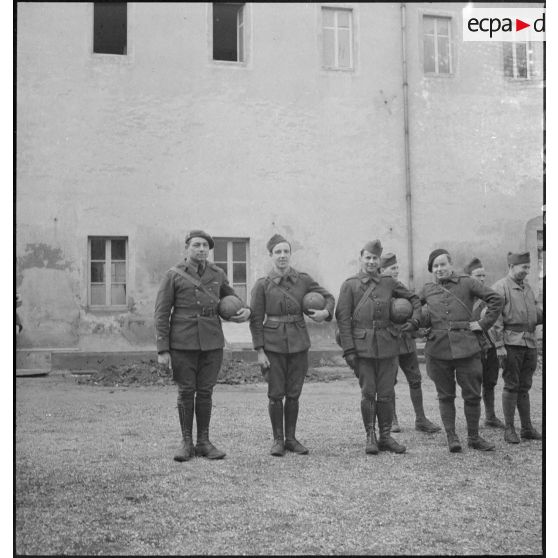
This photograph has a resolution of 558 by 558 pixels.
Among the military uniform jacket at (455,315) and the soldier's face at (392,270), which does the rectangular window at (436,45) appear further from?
the military uniform jacket at (455,315)

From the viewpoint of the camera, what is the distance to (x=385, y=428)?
5965mm

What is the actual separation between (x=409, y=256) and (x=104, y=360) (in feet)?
21.5

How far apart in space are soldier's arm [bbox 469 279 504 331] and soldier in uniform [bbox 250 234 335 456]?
132 cm

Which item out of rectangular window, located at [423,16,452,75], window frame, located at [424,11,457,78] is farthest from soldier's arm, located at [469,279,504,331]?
rectangular window, located at [423,16,452,75]

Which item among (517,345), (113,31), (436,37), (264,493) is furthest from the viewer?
(436,37)

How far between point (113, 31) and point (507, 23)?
987 cm

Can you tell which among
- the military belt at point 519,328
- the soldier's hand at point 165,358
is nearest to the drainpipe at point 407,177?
the military belt at point 519,328

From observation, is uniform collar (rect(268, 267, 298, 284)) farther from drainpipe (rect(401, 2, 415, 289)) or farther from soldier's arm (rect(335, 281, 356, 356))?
drainpipe (rect(401, 2, 415, 289))

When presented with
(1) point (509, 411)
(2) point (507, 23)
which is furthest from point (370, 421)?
(2) point (507, 23)

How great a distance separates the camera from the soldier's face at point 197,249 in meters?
5.83

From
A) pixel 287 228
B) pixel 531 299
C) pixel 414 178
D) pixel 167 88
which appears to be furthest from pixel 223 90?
pixel 531 299

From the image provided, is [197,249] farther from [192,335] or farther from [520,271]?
[520,271]

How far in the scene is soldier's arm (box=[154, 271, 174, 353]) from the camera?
18.4ft

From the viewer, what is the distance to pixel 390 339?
599 centimetres
